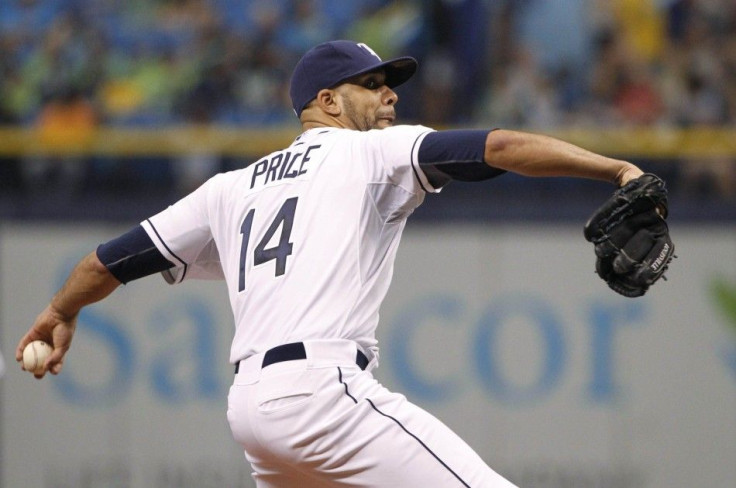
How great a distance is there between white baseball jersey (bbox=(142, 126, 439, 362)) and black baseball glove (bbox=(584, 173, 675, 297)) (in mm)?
A: 523

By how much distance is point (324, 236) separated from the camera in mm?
3637

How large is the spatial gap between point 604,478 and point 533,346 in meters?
1.00

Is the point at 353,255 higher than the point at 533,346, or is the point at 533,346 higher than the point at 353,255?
the point at 353,255

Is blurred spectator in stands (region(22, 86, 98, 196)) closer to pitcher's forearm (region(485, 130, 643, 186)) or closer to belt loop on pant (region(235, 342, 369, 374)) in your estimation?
belt loop on pant (region(235, 342, 369, 374))

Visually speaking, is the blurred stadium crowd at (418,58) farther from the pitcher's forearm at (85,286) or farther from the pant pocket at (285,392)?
the pant pocket at (285,392)

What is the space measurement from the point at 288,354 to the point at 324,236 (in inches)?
14.1

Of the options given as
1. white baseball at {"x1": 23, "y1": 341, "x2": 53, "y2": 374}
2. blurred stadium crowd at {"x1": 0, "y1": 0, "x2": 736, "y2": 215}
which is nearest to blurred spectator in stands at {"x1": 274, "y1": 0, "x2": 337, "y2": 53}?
blurred stadium crowd at {"x1": 0, "y1": 0, "x2": 736, "y2": 215}

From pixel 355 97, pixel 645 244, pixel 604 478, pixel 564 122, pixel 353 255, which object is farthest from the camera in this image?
pixel 564 122

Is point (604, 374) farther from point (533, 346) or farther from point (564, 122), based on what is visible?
point (564, 122)

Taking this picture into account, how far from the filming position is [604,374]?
337 inches

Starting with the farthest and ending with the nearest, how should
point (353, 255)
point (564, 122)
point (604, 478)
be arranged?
point (564, 122) → point (604, 478) → point (353, 255)

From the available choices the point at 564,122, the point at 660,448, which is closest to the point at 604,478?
the point at 660,448

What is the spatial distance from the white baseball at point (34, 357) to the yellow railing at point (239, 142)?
15.0 ft

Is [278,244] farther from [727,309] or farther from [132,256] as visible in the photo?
[727,309]
